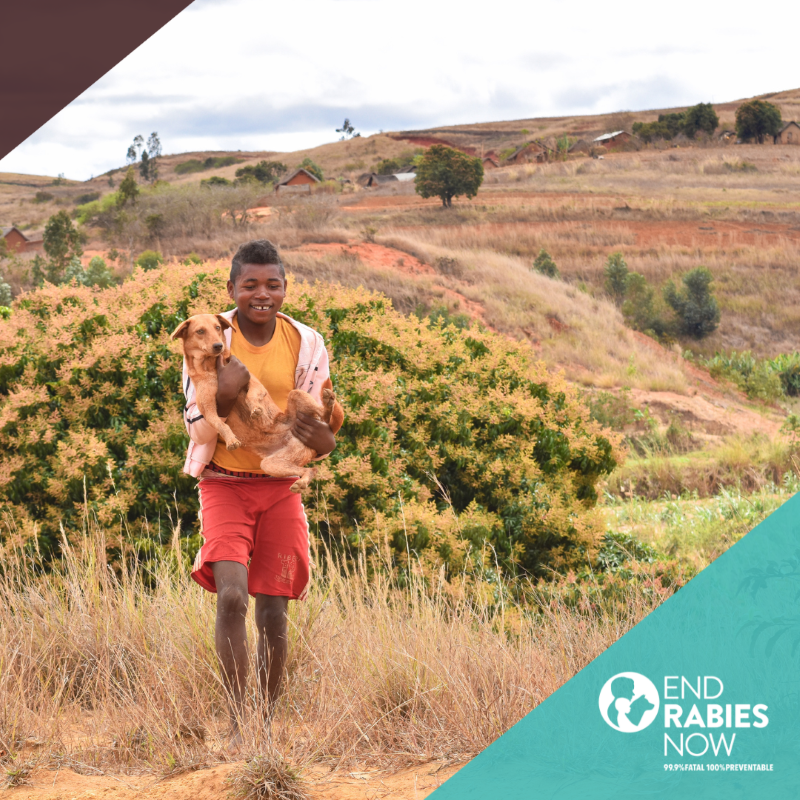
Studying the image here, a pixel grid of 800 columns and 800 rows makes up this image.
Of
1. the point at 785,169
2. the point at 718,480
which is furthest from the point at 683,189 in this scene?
the point at 718,480

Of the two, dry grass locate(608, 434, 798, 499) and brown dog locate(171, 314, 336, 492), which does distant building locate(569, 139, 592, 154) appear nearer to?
dry grass locate(608, 434, 798, 499)

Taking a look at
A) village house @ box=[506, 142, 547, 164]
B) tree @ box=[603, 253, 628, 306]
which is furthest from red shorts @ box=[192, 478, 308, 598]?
village house @ box=[506, 142, 547, 164]

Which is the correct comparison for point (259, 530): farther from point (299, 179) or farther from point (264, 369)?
point (299, 179)

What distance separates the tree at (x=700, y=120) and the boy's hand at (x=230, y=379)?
53008 millimetres

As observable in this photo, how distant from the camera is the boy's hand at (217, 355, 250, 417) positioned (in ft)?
9.29

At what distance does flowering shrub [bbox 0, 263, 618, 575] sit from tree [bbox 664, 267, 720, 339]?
825 inches

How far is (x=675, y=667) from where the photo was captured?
3.33 meters

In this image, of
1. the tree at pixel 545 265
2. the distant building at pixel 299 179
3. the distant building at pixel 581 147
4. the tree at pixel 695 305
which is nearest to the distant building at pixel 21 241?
the distant building at pixel 299 179

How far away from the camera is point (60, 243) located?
27234mm

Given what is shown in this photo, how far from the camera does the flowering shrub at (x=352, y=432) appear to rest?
189 inches

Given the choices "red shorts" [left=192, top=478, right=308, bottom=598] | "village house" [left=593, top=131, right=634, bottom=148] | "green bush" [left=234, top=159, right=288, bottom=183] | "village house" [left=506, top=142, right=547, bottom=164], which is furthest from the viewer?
"village house" [left=506, top=142, right=547, bottom=164]

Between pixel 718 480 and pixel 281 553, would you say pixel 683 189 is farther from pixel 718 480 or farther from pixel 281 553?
pixel 281 553

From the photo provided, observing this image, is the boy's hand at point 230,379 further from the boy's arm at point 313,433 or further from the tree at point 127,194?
the tree at point 127,194
